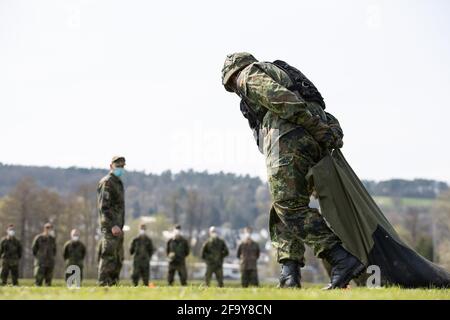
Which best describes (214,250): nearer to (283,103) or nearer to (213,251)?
(213,251)

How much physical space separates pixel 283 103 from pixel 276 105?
80 mm

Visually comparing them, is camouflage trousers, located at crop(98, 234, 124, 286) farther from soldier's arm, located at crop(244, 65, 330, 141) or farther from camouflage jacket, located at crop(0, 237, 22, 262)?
camouflage jacket, located at crop(0, 237, 22, 262)

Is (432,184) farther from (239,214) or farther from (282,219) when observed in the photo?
(282,219)

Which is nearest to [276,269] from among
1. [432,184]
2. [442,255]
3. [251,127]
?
[442,255]

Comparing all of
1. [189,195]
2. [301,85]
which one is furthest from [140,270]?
[189,195]

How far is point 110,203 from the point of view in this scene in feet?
A: 40.5

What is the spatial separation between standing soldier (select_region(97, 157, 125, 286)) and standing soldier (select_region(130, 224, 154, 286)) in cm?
1525

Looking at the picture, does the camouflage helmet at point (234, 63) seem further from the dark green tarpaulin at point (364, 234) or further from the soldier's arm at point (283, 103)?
the dark green tarpaulin at point (364, 234)

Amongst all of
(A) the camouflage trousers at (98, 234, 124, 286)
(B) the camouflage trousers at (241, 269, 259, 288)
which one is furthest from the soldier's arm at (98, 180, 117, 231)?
(B) the camouflage trousers at (241, 269, 259, 288)

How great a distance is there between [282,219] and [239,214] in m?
185

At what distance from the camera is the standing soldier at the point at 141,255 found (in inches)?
1101

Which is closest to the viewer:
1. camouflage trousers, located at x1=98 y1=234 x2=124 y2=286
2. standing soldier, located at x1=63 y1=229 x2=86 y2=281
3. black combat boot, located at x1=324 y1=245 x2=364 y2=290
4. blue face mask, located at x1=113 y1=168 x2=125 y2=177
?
black combat boot, located at x1=324 y1=245 x2=364 y2=290

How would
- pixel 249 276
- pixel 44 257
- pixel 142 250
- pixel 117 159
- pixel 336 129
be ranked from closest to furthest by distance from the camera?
pixel 336 129, pixel 117 159, pixel 44 257, pixel 142 250, pixel 249 276

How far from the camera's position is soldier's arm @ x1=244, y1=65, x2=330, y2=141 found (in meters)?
6.91
